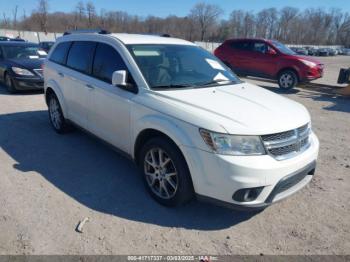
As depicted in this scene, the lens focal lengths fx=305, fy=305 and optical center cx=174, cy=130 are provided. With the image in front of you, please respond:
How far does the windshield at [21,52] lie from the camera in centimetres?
1047

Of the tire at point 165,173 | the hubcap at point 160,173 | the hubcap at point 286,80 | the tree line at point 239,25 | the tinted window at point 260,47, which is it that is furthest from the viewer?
the tree line at point 239,25

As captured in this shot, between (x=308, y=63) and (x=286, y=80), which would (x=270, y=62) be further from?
(x=308, y=63)

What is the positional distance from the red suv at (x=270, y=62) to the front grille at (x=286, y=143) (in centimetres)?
908

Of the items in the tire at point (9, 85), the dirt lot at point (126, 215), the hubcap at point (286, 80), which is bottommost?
the dirt lot at point (126, 215)

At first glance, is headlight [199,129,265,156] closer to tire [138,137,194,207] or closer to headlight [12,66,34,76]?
tire [138,137,194,207]

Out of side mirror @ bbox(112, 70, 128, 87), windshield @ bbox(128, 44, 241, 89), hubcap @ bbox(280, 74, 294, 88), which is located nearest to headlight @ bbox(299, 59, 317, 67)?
hubcap @ bbox(280, 74, 294, 88)

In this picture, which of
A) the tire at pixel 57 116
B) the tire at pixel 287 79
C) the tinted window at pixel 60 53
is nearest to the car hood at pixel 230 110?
the tinted window at pixel 60 53

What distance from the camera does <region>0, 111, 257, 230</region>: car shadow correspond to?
10.8 ft

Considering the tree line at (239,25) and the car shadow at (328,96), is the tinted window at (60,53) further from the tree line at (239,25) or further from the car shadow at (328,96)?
the tree line at (239,25)

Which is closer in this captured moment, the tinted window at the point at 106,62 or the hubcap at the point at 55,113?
the tinted window at the point at 106,62

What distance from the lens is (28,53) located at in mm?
10688

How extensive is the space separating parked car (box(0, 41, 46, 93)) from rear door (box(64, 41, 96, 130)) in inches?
196

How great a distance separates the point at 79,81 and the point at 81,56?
446 mm

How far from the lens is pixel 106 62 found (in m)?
4.16
